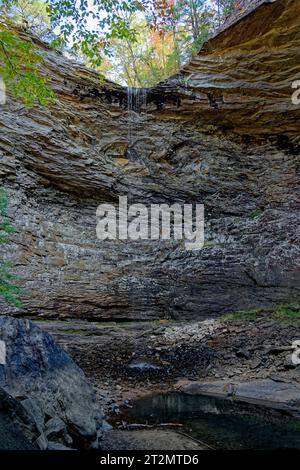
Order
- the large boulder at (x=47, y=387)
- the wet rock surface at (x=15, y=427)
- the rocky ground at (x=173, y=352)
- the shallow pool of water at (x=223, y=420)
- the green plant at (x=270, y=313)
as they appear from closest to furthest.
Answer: the wet rock surface at (x=15, y=427), the large boulder at (x=47, y=387), the shallow pool of water at (x=223, y=420), the rocky ground at (x=173, y=352), the green plant at (x=270, y=313)

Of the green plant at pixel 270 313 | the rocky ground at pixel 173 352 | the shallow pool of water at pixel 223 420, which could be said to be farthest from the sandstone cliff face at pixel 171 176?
the shallow pool of water at pixel 223 420

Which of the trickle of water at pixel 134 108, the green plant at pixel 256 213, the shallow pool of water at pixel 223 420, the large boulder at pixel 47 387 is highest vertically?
the trickle of water at pixel 134 108

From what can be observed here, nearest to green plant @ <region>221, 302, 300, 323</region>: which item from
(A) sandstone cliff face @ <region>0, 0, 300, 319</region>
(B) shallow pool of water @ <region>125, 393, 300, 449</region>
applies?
(A) sandstone cliff face @ <region>0, 0, 300, 319</region>

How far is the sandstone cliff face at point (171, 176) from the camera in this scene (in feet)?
32.1

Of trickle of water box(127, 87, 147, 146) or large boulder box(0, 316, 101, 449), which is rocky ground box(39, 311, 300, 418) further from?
trickle of water box(127, 87, 147, 146)

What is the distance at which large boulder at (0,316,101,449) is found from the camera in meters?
3.72

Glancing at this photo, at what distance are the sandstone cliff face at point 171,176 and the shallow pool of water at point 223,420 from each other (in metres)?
3.98

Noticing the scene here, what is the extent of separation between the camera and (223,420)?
4926 mm

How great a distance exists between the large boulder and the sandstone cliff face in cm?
429

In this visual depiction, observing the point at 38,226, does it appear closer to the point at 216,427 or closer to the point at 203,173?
the point at 203,173

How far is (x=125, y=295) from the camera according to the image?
9.89 m

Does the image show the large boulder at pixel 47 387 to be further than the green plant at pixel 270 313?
No

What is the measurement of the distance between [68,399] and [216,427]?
2.01m

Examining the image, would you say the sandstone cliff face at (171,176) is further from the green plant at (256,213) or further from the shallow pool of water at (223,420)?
the shallow pool of water at (223,420)
